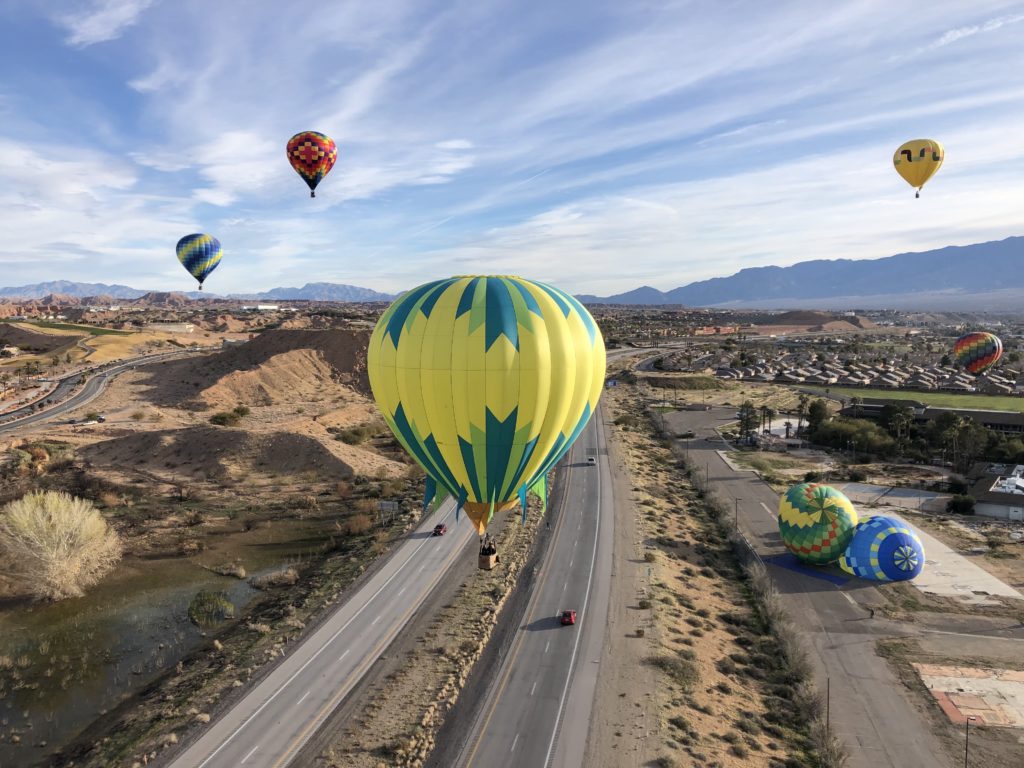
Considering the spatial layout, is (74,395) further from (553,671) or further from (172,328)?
(553,671)

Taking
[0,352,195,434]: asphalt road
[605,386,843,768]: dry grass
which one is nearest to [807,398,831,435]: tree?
[605,386,843,768]: dry grass

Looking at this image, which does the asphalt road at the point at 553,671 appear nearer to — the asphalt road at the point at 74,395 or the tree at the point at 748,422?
the tree at the point at 748,422

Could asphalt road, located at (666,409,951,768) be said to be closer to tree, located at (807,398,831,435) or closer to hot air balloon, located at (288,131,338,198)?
tree, located at (807,398,831,435)

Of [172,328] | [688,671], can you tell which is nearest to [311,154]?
[688,671]

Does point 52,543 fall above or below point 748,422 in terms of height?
above

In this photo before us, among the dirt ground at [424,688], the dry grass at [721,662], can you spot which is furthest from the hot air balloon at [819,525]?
the dirt ground at [424,688]
